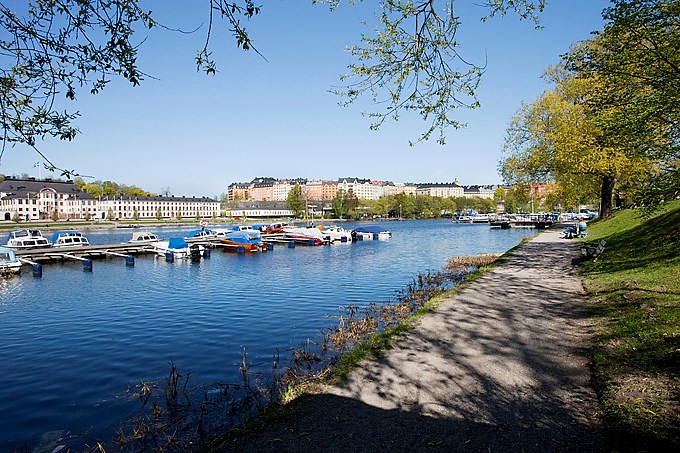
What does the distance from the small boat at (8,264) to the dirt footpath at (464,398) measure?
30.5 meters

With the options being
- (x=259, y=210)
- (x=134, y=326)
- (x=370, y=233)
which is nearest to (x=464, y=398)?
(x=134, y=326)

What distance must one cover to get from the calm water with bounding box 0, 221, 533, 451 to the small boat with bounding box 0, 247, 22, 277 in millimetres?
796

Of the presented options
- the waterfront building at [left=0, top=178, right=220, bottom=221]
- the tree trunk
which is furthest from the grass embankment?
the waterfront building at [left=0, top=178, right=220, bottom=221]

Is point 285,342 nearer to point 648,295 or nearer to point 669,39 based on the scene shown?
point 648,295

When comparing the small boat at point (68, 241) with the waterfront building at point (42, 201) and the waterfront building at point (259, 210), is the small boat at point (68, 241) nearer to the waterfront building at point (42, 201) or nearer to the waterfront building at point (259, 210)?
the waterfront building at point (42, 201)

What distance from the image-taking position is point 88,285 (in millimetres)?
25766

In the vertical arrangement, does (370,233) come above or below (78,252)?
above

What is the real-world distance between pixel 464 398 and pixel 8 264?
109 feet

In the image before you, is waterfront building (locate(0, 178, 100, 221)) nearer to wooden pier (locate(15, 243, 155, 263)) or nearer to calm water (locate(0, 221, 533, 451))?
wooden pier (locate(15, 243, 155, 263))

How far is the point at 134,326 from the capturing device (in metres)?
15.8

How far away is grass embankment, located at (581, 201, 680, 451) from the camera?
4812 mm

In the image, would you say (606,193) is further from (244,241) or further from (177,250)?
(177,250)

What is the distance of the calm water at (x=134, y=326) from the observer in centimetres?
934

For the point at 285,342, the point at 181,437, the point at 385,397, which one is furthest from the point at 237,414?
the point at 285,342
